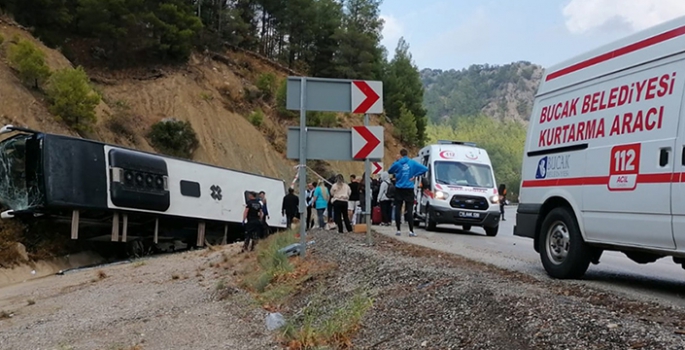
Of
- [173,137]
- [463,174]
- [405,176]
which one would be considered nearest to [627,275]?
[405,176]

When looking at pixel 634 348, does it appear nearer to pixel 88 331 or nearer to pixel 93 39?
pixel 88 331

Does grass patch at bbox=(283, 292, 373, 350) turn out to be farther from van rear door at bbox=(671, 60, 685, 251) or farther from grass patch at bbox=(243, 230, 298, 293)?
van rear door at bbox=(671, 60, 685, 251)

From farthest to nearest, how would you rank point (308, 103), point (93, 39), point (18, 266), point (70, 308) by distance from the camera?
point (93, 39) → point (18, 266) → point (70, 308) → point (308, 103)

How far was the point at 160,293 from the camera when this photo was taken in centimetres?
1122

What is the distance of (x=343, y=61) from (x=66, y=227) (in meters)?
38.9

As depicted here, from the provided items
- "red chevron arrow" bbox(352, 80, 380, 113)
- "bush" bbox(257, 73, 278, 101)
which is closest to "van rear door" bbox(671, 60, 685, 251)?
"red chevron arrow" bbox(352, 80, 380, 113)

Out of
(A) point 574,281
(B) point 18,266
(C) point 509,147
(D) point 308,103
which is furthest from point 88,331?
(C) point 509,147

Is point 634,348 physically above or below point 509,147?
below

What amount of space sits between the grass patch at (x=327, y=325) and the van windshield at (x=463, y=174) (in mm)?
11786

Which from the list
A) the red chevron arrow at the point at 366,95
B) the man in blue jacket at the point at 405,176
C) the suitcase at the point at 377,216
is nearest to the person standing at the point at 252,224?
the suitcase at the point at 377,216

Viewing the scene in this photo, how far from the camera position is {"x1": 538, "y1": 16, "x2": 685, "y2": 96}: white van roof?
639 centimetres

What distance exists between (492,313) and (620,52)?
3.67 m

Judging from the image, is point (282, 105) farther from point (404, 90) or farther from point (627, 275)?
point (627, 275)

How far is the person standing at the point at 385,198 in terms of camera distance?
18583 mm
